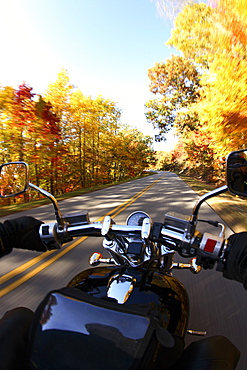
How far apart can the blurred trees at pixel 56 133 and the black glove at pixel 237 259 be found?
473 inches

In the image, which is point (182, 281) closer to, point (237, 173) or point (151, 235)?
point (151, 235)

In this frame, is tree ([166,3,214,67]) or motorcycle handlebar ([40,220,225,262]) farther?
tree ([166,3,214,67])

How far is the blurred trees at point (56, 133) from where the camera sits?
1223 centimetres

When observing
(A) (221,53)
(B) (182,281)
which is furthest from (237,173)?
(A) (221,53)

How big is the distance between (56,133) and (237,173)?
1437cm

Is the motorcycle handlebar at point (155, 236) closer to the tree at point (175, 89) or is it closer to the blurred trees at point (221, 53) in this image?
the blurred trees at point (221, 53)

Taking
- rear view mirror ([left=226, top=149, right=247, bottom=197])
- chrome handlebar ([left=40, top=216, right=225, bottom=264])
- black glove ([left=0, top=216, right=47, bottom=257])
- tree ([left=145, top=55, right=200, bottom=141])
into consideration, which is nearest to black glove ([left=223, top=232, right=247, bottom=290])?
chrome handlebar ([left=40, top=216, right=225, bottom=264])

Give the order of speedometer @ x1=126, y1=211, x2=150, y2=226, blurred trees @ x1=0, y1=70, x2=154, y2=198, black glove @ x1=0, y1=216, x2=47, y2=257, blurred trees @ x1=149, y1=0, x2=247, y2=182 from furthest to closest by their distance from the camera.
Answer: blurred trees @ x1=0, y1=70, x2=154, y2=198, blurred trees @ x1=149, y1=0, x2=247, y2=182, speedometer @ x1=126, y1=211, x2=150, y2=226, black glove @ x1=0, y1=216, x2=47, y2=257

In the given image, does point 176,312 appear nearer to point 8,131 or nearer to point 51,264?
point 51,264

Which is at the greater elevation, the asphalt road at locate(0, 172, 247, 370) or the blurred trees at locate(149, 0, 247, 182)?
the blurred trees at locate(149, 0, 247, 182)

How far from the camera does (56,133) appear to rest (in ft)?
48.1

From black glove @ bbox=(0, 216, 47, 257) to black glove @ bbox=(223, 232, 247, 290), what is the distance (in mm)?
1138

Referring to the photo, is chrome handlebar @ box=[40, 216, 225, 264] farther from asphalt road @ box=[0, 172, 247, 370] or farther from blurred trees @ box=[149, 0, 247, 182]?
blurred trees @ box=[149, 0, 247, 182]

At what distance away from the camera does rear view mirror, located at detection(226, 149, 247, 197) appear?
1.27m
